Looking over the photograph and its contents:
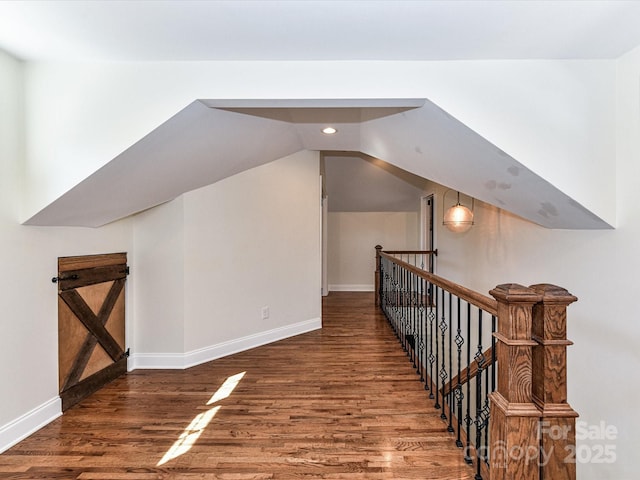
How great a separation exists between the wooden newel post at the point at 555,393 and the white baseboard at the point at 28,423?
2.86m

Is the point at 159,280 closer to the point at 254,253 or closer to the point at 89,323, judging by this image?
the point at 89,323

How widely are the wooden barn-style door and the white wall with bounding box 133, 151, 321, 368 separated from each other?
0.75 ft

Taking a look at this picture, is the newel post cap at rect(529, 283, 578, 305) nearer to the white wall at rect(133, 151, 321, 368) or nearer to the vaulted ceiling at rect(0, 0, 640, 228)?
the vaulted ceiling at rect(0, 0, 640, 228)

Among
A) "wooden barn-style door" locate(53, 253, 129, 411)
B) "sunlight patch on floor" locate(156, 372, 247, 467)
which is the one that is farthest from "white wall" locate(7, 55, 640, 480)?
"sunlight patch on floor" locate(156, 372, 247, 467)

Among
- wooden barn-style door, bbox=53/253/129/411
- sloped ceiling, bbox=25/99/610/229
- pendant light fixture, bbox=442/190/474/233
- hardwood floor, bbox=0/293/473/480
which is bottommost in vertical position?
hardwood floor, bbox=0/293/473/480

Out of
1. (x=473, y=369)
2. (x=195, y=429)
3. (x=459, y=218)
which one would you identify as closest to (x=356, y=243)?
(x=459, y=218)

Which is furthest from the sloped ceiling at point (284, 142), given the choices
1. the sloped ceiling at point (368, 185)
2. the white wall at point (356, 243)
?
the white wall at point (356, 243)

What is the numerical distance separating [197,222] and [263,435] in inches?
80.9

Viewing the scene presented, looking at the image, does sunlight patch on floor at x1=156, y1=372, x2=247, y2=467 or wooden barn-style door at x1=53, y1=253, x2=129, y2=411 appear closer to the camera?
sunlight patch on floor at x1=156, y1=372, x2=247, y2=467

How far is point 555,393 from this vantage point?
1174mm

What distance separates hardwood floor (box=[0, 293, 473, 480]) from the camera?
184 cm

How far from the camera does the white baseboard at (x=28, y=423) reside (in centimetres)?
201

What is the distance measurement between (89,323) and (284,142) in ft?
7.87

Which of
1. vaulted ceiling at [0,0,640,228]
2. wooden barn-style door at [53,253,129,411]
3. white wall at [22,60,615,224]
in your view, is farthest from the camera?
wooden barn-style door at [53,253,129,411]
